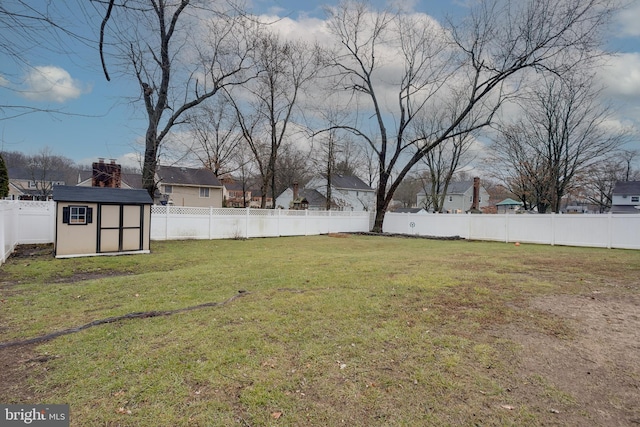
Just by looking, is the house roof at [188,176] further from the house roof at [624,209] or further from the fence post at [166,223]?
the house roof at [624,209]

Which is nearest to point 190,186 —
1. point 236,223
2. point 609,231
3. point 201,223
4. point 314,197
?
point 314,197

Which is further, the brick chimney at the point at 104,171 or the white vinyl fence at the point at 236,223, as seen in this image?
the brick chimney at the point at 104,171

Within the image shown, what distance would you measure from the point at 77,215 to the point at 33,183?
4453 centimetres

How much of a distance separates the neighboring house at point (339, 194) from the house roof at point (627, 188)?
26929 mm

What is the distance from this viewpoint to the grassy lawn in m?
2.18

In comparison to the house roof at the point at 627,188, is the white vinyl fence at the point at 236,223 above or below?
below

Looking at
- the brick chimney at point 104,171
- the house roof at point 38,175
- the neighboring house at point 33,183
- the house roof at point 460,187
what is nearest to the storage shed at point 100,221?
the brick chimney at point 104,171

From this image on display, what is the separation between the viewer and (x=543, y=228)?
14703 millimetres

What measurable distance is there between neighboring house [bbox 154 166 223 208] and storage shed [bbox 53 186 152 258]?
69.2ft

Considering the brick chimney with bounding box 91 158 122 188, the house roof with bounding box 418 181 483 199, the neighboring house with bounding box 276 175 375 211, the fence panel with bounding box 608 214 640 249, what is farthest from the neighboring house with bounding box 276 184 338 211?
the fence panel with bounding box 608 214 640 249

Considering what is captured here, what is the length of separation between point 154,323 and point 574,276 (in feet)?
24.0

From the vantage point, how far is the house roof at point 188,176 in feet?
99.9

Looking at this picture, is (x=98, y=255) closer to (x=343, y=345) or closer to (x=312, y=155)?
(x=343, y=345)

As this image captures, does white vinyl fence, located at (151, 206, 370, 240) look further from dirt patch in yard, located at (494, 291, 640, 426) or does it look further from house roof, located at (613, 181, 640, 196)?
house roof, located at (613, 181, 640, 196)
